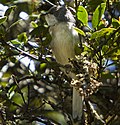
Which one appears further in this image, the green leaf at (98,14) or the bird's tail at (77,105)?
the bird's tail at (77,105)

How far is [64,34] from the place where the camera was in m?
1.81

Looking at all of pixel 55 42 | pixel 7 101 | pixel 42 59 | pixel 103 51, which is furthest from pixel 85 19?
pixel 7 101

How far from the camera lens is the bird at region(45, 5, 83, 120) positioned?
1.81m

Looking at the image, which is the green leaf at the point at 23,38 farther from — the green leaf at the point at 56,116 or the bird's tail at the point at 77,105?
the green leaf at the point at 56,116

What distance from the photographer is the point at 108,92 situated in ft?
6.41

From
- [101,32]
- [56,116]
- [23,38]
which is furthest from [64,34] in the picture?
[56,116]

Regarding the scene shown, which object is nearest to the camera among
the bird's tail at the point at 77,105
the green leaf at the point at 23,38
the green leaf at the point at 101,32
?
the green leaf at the point at 101,32

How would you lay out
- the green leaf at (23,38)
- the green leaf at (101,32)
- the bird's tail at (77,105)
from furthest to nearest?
→ 1. the bird's tail at (77,105)
2. the green leaf at (23,38)
3. the green leaf at (101,32)

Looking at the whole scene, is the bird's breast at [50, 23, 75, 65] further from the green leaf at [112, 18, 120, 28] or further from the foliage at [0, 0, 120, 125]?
the green leaf at [112, 18, 120, 28]

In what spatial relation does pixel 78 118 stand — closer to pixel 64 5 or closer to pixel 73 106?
pixel 73 106

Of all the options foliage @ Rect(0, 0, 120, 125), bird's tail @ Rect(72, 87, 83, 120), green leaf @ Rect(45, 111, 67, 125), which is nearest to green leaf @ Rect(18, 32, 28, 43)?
foliage @ Rect(0, 0, 120, 125)

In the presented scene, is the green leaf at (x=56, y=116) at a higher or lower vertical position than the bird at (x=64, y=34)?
lower

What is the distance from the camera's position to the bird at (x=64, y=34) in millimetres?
1811

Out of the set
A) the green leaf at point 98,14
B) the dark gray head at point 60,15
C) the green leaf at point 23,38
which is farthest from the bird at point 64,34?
the green leaf at point 98,14
